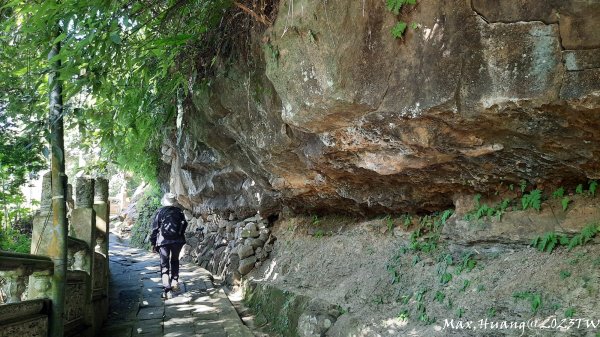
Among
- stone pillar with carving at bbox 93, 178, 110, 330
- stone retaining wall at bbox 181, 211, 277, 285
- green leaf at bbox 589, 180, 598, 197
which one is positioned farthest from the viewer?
stone retaining wall at bbox 181, 211, 277, 285

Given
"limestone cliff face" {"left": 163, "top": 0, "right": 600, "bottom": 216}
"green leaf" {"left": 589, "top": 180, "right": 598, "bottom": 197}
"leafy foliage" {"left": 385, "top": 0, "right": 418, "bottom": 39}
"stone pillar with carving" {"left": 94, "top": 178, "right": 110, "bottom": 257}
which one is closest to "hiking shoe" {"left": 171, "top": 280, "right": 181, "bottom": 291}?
"stone pillar with carving" {"left": 94, "top": 178, "right": 110, "bottom": 257}

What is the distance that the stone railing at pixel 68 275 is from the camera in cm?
397

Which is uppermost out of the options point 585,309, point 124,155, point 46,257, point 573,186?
point 124,155

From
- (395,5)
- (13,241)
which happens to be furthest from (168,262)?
(395,5)

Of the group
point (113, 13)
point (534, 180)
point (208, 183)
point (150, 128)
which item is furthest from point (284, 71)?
point (208, 183)

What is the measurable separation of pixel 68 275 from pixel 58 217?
120cm

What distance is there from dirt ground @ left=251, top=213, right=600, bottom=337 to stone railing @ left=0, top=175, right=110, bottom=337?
9.63 ft

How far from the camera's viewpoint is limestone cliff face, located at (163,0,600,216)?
2.98m

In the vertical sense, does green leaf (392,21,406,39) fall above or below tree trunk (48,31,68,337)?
above

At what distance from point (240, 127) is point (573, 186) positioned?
4.38 meters

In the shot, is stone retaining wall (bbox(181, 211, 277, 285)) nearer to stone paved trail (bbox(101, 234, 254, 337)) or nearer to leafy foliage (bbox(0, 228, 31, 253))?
stone paved trail (bbox(101, 234, 254, 337))

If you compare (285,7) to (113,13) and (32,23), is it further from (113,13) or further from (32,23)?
(32,23)

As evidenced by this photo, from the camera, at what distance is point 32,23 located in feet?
13.5

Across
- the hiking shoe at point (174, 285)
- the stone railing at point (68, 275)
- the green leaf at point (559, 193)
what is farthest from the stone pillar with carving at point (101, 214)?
the green leaf at point (559, 193)
